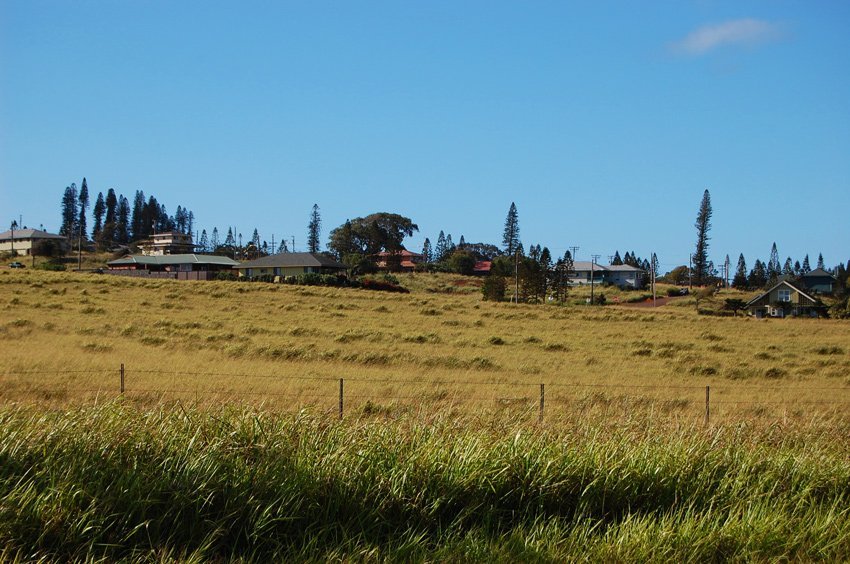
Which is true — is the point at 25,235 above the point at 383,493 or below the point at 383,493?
above

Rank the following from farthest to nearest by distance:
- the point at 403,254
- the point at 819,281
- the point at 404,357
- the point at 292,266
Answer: the point at 403,254 < the point at 819,281 < the point at 292,266 < the point at 404,357

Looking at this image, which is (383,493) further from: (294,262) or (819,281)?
(819,281)

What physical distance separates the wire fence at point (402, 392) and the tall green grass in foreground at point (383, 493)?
5.32m

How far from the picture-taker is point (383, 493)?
767cm

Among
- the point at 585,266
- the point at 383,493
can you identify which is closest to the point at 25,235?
the point at 585,266

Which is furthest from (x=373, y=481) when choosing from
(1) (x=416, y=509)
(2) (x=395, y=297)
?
(2) (x=395, y=297)

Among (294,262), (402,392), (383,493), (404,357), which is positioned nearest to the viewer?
(383,493)

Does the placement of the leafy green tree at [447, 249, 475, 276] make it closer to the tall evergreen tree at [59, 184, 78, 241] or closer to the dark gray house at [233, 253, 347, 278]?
the dark gray house at [233, 253, 347, 278]

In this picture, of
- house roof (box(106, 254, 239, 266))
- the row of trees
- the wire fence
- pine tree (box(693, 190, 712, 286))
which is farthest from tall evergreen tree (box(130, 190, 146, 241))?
the wire fence

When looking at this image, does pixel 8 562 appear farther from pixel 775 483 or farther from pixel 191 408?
pixel 775 483

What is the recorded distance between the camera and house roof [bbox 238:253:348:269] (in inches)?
3622

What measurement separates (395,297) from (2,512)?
5332cm

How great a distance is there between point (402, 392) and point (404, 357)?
8.35m

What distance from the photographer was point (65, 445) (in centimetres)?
767
